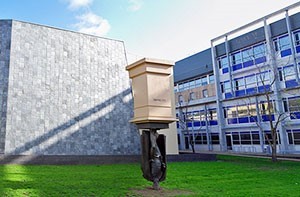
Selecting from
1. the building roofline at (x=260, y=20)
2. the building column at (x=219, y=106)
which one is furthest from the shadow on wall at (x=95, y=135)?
the building roofline at (x=260, y=20)

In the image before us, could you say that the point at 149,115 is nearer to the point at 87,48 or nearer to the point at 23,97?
the point at 23,97

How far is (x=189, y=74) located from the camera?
32469 mm

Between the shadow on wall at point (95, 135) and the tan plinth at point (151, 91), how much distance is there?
327 inches

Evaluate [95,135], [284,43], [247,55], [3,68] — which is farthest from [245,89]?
[3,68]

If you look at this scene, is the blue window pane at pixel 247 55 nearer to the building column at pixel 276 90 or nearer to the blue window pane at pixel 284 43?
the building column at pixel 276 90

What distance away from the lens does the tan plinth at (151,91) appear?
255 inches

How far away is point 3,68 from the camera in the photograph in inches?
518

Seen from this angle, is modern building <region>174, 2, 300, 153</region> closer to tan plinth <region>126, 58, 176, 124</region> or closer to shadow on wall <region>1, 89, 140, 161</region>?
shadow on wall <region>1, 89, 140, 161</region>

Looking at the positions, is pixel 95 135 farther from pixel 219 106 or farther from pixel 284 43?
pixel 284 43

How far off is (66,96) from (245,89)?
17786mm

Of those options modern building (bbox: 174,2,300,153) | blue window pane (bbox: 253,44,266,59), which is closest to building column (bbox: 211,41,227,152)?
modern building (bbox: 174,2,300,153)

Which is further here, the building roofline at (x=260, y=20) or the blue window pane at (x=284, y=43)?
the blue window pane at (x=284, y=43)

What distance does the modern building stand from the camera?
22047 millimetres

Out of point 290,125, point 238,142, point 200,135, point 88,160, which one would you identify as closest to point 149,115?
point 88,160
